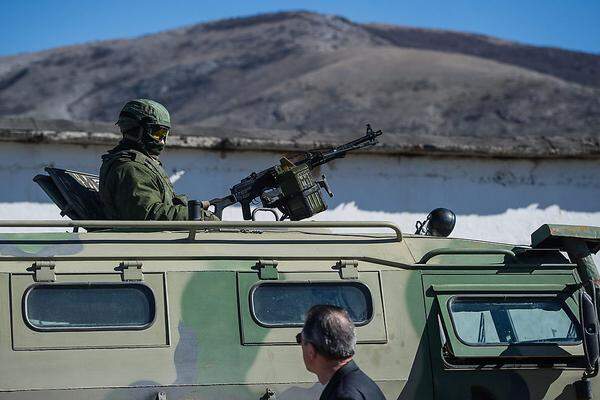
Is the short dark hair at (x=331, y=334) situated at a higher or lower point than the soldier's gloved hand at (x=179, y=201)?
lower

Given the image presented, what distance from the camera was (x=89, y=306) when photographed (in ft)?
20.0

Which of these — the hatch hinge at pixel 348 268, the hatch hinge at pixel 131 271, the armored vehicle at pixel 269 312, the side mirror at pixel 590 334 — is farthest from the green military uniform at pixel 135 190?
the side mirror at pixel 590 334

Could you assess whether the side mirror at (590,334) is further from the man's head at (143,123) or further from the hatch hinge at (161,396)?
the man's head at (143,123)

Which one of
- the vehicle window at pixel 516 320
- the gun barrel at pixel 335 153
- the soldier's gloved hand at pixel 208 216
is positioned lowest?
the vehicle window at pixel 516 320

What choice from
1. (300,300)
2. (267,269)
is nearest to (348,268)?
(300,300)

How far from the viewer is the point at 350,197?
49.1 feet

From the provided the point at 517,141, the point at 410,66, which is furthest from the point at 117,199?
the point at 410,66

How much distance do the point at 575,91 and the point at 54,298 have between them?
45.5 m

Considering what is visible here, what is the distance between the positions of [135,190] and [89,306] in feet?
4.10

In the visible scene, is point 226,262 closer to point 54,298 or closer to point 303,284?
point 303,284

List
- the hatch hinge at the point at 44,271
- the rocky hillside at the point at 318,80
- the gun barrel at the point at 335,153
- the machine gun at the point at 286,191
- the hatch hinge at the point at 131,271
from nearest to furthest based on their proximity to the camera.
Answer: the hatch hinge at the point at 44,271
the hatch hinge at the point at 131,271
the machine gun at the point at 286,191
the gun barrel at the point at 335,153
the rocky hillside at the point at 318,80

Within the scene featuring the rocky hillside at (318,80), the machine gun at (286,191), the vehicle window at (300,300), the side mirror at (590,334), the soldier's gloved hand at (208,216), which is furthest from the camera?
the rocky hillside at (318,80)

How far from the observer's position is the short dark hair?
16.5 ft

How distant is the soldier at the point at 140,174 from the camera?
23.5 feet
